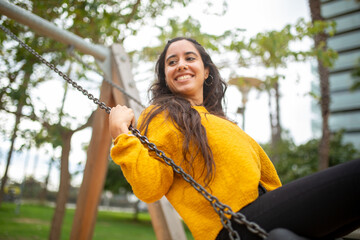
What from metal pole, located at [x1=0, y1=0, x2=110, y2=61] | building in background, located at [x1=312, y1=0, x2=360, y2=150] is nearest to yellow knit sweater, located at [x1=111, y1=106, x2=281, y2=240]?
metal pole, located at [x1=0, y1=0, x2=110, y2=61]

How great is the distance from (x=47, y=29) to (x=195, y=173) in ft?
7.04

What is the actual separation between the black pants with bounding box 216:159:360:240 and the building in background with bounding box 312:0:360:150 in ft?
116

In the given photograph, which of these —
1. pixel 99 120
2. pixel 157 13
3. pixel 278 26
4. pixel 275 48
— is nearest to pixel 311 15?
pixel 278 26

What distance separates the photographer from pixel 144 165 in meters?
1.23

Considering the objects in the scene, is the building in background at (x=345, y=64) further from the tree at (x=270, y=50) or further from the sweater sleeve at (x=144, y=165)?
the sweater sleeve at (x=144, y=165)

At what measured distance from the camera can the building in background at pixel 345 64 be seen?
1309 inches

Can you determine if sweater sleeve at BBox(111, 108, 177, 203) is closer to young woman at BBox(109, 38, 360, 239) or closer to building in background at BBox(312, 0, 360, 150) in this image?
young woman at BBox(109, 38, 360, 239)

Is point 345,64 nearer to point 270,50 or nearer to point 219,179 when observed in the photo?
point 270,50

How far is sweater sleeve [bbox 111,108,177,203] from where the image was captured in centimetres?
122

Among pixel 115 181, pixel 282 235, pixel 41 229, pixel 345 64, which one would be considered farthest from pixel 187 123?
pixel 345 64

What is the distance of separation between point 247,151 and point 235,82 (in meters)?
4.66

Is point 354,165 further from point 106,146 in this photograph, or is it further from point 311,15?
point 311,15

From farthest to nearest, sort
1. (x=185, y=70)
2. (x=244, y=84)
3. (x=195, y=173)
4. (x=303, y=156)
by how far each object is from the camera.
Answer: (x=303, y=156)
(x=244, y=84)
(x=185, y=70)
(x=195, y=173)

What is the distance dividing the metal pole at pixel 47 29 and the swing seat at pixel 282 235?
2445 millimetres
